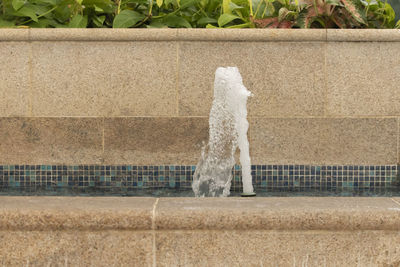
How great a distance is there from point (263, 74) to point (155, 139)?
3.18 feet

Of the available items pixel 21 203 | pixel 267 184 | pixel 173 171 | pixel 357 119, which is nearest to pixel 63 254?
pixel 21 203

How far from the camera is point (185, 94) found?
143 inches

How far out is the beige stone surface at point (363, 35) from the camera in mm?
3611

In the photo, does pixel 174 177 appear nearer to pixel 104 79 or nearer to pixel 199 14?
pixel 104 79

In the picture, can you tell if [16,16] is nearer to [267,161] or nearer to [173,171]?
[173,171]

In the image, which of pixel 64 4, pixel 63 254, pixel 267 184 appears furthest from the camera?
pixel 64 4

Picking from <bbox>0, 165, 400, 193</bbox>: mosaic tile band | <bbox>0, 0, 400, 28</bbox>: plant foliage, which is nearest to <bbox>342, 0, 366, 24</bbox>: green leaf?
<bbox>0, 0, 400, 28</bbox>: plant foliage

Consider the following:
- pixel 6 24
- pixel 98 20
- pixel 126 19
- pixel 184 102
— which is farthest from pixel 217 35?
pixel 6 24

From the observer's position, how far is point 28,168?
359 cm

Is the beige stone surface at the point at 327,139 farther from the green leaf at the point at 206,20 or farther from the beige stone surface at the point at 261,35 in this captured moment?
the green leaf at the point at 206,20

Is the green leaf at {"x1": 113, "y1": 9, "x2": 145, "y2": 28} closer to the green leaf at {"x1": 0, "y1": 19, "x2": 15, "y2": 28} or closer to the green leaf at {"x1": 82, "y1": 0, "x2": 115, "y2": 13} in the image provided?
the green leaf at {"x1": 82, "y1": 0, "x2": 115, "y2": 13}

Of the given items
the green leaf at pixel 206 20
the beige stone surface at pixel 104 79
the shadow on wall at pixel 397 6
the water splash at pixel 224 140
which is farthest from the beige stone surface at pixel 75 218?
the shadow on wall at pixel 397 6

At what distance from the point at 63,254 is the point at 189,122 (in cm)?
176

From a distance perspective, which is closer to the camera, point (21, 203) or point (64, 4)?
point (21, 203)
